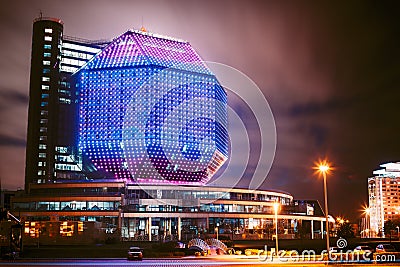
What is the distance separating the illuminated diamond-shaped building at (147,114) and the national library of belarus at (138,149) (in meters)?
0.24

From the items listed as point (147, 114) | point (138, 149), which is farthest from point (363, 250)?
point (147, 114)

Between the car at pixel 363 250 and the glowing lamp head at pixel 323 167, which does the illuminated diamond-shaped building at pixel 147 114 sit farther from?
the glowing lamp head at pixel 323 167

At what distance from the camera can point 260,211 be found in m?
115

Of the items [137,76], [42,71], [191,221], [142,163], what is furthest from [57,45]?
[191,221]

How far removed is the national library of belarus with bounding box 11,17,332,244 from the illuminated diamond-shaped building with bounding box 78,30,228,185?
24 cm

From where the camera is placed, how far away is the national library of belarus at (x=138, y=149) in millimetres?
104250

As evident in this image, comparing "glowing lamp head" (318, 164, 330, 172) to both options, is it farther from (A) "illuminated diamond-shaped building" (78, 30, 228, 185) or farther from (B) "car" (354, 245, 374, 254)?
(A) "illuminated diamond-shaped building" (78, 30, 228, 185)

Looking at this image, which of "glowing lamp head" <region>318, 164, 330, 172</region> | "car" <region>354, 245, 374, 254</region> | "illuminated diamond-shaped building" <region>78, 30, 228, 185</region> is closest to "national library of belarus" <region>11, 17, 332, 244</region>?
"illuminated diamond-shaped building" <region>78, 30, 228, 185</region>

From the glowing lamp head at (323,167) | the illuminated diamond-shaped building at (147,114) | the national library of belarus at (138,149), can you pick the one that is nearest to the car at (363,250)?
the glowing lamp head at (323,167)

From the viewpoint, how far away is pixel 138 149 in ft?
404

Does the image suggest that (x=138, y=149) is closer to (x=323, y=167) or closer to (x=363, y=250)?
(x=363, y=250)

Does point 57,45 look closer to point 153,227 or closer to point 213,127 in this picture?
point 213,127

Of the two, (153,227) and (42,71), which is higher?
(42,71)

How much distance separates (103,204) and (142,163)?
65.7 ft
